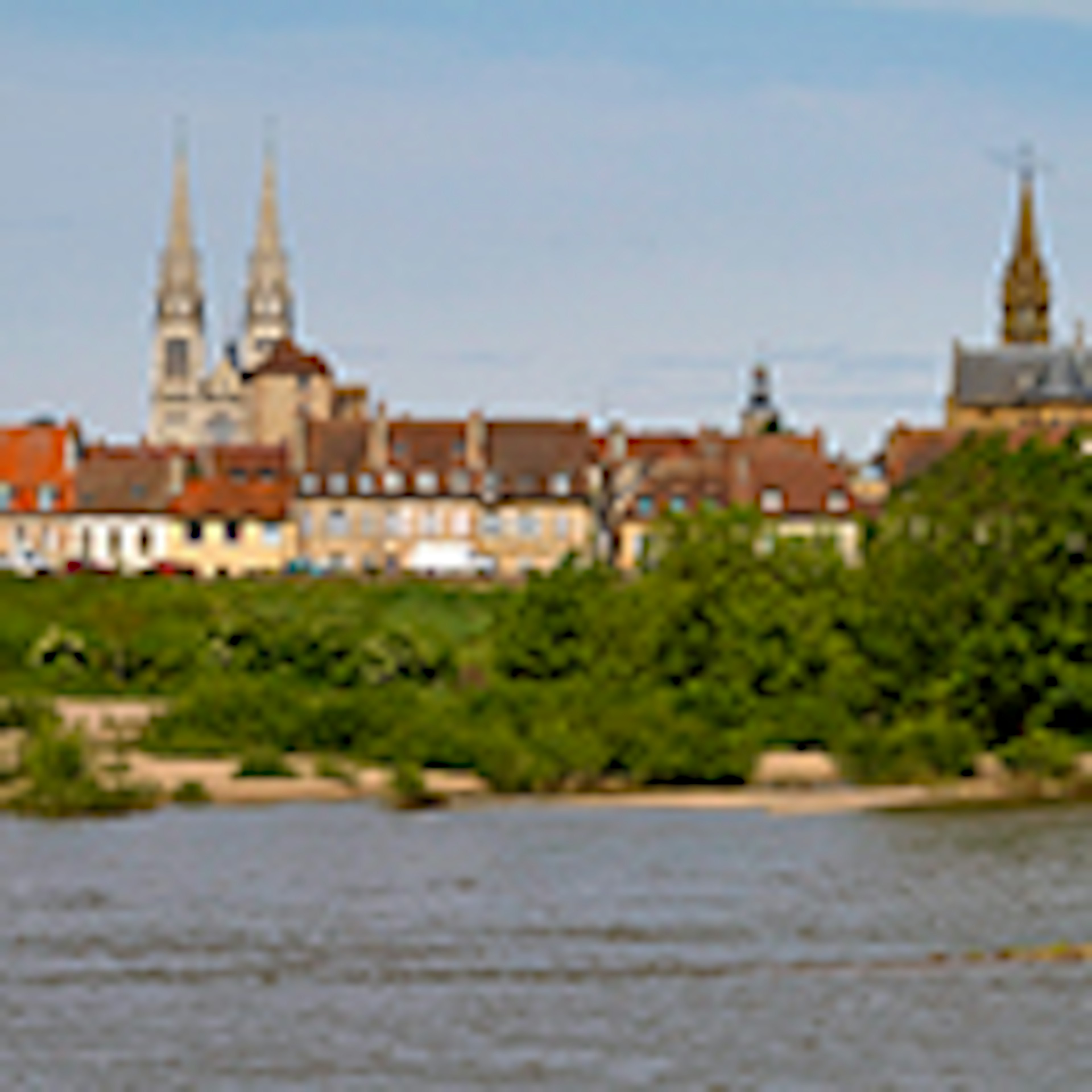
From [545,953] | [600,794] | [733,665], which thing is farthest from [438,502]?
[545,953]

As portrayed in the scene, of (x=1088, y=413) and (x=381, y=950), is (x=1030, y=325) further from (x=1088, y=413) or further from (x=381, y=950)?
(x=381, y=950)

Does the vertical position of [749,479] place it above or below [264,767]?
above

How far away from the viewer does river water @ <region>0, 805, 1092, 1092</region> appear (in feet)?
106

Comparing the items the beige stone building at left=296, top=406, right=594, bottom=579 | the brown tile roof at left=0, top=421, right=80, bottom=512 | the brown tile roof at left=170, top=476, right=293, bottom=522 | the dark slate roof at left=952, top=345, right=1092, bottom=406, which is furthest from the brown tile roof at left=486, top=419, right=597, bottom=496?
the dark slate roof at left=952, top=345, right=1092, bottom=406

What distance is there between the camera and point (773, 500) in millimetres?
116312

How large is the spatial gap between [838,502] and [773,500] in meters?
2.53

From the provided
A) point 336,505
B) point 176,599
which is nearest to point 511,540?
point 336,505

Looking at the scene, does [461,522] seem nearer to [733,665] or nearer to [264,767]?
[733,665]

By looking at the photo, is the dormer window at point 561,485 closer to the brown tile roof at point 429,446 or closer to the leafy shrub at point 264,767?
the brown tile roof at point 429,446

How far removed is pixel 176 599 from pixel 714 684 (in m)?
26.0

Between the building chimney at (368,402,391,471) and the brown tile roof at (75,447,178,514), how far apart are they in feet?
24.2

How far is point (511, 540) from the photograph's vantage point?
4764 inches

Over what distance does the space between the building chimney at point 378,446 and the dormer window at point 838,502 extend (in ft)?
57.5

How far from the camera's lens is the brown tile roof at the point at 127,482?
120 metres
